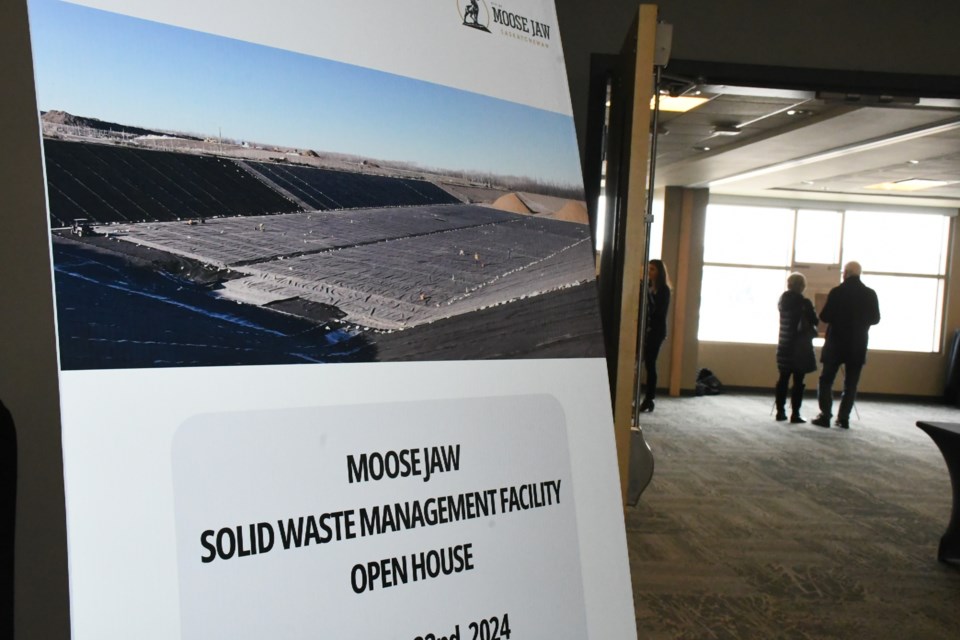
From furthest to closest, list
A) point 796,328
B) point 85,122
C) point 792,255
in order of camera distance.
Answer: point 792,255
point 796,328
point 85,122

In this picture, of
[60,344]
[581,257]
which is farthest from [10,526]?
[581,257]

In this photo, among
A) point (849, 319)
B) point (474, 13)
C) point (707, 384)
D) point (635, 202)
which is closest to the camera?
point (474, 13)

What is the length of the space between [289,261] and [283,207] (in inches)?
2.5

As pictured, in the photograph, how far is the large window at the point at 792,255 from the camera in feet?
34.0

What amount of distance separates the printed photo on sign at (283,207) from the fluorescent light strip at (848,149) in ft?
18.4

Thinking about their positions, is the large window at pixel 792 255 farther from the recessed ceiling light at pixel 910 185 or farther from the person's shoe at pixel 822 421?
the person's shoe at pixel 822 421

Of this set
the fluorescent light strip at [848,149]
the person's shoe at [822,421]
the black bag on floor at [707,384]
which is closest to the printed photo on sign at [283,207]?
the fluorescent light strip at [848,149]

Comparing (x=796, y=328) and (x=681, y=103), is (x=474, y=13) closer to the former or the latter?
(x=681, y=103)

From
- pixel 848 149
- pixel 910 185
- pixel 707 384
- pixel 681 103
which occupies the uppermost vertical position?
pixel 681 103

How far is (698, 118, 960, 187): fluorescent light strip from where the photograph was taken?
586 cm

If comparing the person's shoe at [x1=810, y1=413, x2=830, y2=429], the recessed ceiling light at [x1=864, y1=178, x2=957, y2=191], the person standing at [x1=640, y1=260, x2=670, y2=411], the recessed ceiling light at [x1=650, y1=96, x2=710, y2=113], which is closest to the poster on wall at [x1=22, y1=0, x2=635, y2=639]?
the recessed ceiling light at [x1=650, y1=96, x2=710, y2=113]

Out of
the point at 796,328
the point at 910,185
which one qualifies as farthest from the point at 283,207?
the point at 910,185

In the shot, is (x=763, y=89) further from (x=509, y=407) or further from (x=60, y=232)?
(x=60, y=232)

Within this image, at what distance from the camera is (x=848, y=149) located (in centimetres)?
691
